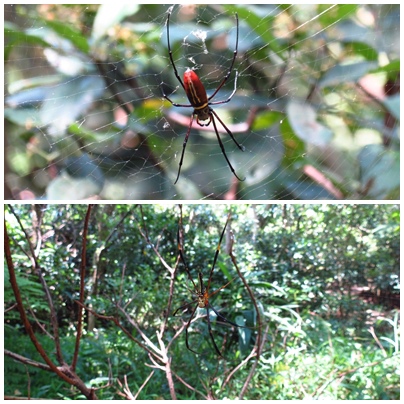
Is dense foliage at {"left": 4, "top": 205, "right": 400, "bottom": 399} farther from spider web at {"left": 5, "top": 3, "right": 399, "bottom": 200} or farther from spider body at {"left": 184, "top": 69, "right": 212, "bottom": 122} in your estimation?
spider body at {"left": 184, "top": 69, "right": 212, "bottom": 122}

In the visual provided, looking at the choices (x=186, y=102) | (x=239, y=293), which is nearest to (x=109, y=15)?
(x=186, y=102)

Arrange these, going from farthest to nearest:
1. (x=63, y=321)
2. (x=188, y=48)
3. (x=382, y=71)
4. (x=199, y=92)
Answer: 1. (x=63, y=321)
2. (x=382, y=71)
3. (x=188, y=48)
4. (x=199, y=92)

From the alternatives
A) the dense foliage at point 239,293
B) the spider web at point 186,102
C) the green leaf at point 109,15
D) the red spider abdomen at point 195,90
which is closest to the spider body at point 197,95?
the red spider abdomen at point 195,90

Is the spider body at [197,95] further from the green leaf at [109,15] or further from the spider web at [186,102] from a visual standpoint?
the green leaf at [109,15]

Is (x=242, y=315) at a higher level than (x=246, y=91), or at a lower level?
lower

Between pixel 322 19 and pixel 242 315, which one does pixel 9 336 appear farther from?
pixel 322 19

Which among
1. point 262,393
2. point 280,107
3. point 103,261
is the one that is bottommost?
point 262,393

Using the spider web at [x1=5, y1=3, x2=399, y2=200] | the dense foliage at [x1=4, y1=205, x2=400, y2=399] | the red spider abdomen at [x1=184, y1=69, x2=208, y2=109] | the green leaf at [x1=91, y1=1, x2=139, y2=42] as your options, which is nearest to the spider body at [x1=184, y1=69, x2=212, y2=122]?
the red spider abdomen at [x1=184, y1=69, x2=208, y2=109]

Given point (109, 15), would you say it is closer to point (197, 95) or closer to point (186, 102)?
point (186, 102)

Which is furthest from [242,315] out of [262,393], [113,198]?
[113,198]
